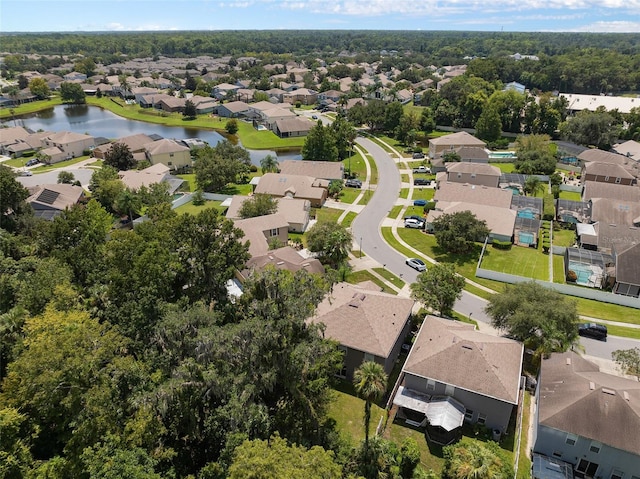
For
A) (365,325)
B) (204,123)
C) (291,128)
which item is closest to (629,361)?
(365,325)

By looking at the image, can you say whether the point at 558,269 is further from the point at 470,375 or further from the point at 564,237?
the point at 470,375

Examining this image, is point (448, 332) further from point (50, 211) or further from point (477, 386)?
point (50, 211)

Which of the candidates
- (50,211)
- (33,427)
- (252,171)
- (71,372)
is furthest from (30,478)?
(252,171)

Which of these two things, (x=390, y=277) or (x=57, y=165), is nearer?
(x=390, y=277)

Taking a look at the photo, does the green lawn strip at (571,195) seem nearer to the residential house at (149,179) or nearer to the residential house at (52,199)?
the residential house at (149,179)

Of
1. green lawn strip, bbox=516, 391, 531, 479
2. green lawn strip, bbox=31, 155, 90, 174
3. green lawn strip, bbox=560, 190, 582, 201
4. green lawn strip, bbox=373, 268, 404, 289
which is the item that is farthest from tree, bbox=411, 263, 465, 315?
green lawn strip, bbox=31, 155, 90, 174

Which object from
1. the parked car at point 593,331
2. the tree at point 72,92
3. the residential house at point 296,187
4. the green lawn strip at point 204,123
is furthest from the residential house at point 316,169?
the tree at point 72,92
